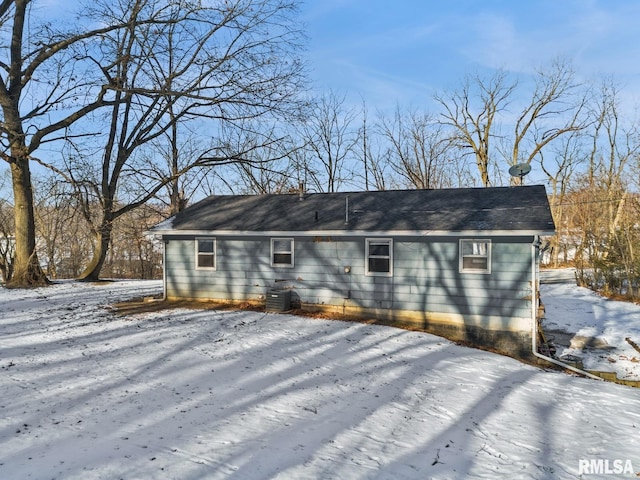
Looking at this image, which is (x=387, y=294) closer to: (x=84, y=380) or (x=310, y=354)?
(x=310, y=354)

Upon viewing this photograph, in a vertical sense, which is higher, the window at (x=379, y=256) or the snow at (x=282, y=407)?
the window at (x=379, y=256)

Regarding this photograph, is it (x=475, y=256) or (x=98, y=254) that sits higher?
(x=98, y=254)

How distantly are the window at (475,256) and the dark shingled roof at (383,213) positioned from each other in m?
0.49

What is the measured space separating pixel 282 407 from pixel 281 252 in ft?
23.3

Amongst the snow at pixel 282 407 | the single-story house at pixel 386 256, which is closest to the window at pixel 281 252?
the single-story house at pixel 386 256

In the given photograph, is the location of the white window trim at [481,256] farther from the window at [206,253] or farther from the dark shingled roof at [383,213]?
the window at [206,253]

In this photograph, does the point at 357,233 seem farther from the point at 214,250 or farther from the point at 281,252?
the point at 214,250

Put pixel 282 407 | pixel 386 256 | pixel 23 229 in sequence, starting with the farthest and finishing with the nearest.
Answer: pixel 23 229, pixel 386 256, pixel 282 407

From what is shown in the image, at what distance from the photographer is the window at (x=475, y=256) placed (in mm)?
10430

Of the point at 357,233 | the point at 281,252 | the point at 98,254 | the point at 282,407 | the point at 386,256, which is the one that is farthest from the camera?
the point at 98,254

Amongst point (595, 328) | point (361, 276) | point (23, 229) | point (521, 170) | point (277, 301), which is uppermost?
point (521, 170)

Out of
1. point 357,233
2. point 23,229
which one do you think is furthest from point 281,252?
point 23,229

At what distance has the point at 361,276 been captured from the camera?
11648mm

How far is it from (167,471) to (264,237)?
29.6ft
